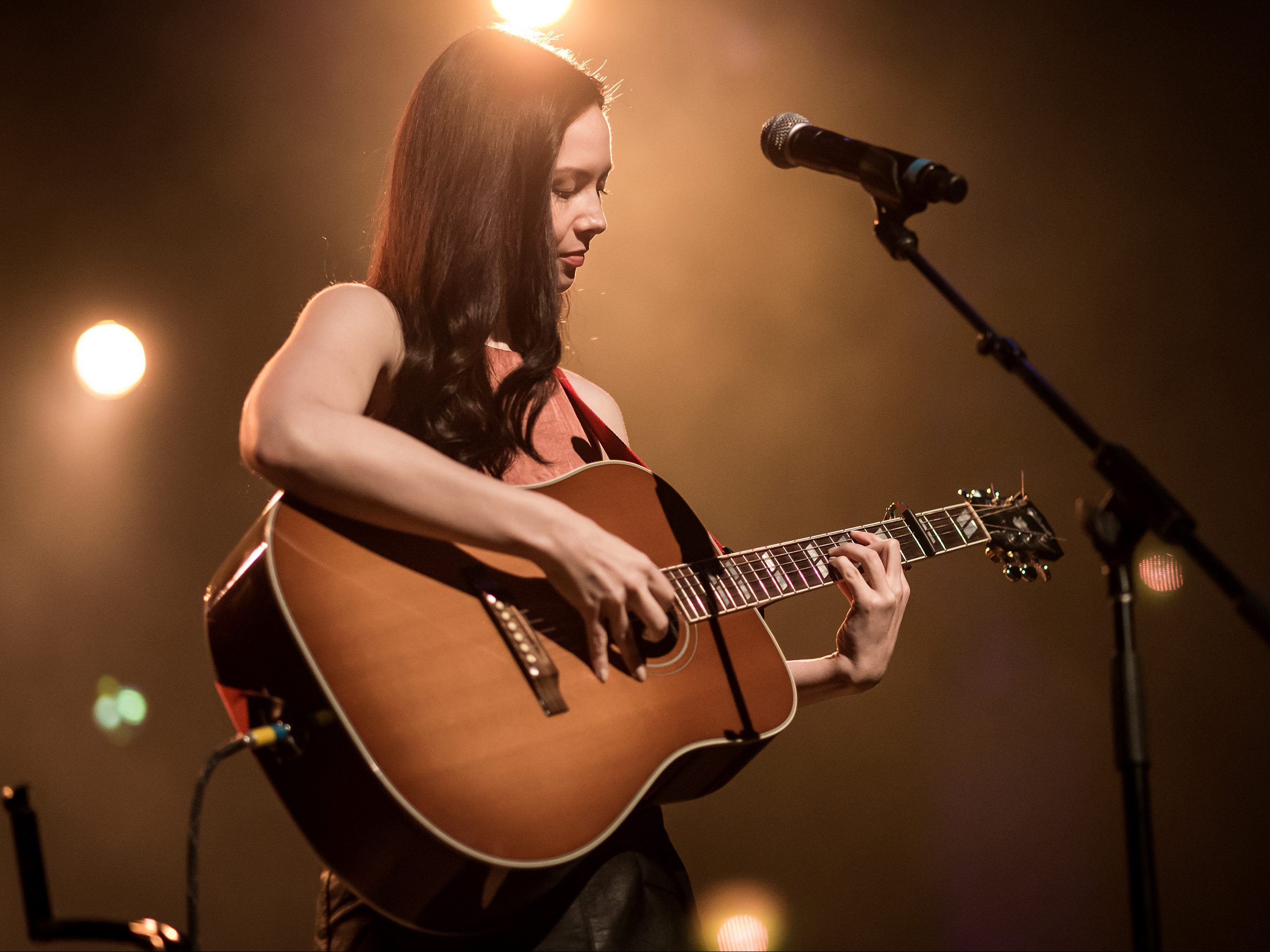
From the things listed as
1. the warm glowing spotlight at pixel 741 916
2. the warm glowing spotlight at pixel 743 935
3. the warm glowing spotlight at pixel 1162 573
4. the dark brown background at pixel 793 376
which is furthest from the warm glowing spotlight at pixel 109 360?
the warm glowing spotlight at pixel 1162 573

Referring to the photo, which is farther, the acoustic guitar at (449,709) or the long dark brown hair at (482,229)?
the long dark brown hair at (482,229)

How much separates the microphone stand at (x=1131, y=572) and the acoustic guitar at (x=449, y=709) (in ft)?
2.16

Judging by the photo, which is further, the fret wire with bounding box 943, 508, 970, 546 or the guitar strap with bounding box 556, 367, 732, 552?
the fret wire with bounding box 943, 508, 970, 546

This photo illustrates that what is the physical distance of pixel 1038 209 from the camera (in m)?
3.54

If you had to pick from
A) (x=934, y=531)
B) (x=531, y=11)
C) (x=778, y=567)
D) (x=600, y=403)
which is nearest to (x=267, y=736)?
(x=778, y=567)

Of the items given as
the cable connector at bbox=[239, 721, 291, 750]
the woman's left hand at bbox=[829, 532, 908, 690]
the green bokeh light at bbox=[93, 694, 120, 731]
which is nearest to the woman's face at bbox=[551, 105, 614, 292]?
the woman's left hand at bbox=[829, 532, 908, 690]

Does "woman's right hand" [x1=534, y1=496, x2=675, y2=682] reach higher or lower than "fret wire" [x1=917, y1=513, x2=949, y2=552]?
higher

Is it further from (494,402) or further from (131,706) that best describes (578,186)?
(131,706)

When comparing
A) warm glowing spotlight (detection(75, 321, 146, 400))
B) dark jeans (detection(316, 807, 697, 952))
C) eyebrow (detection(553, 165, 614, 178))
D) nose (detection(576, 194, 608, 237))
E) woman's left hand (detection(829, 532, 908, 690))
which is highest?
warm glowing spotlight (detection(75, 321, 146, 400))

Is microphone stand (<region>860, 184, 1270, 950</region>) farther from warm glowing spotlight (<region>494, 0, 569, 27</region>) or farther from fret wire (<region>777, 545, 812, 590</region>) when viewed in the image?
warm glowing spotlight (<region>494, 0, 569, 27</region>)

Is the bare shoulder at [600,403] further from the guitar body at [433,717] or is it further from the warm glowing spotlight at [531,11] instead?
the warm glowing spotlight at [531,11]

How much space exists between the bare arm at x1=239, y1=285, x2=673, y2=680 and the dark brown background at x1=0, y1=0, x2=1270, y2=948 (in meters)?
2.49

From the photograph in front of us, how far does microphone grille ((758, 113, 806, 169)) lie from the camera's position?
1670mm

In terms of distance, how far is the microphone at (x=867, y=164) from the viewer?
1343mm
